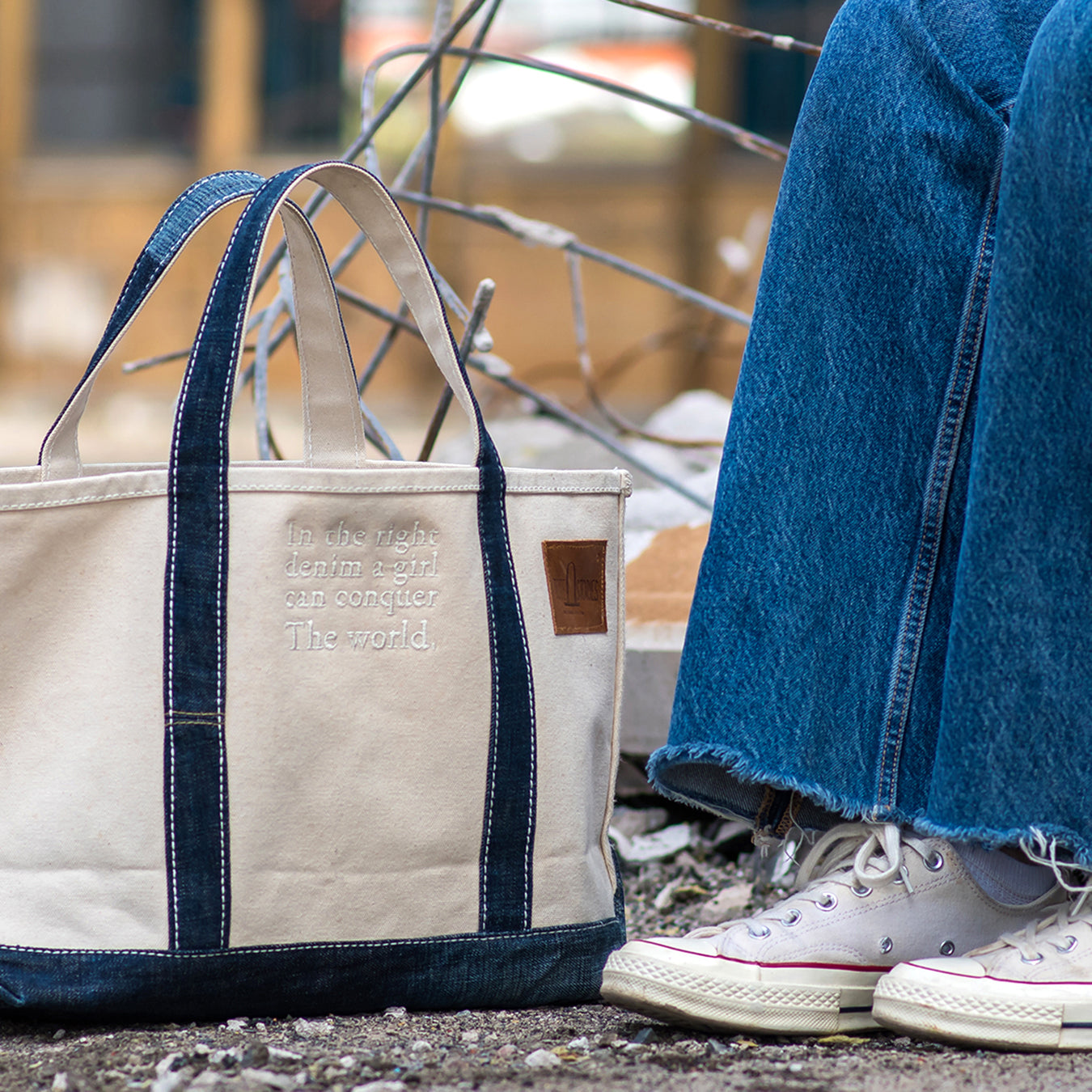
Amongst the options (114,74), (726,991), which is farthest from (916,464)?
(114,74)

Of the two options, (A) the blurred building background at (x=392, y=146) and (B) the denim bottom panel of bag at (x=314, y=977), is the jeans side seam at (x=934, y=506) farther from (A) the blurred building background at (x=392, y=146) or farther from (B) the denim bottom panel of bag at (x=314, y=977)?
(A) the blurred building background at (x=392, y=146)

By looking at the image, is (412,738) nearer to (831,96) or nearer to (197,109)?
(831,96)

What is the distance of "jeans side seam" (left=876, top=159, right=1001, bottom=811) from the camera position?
2.93 ft

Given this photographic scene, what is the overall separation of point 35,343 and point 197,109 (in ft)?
6.19

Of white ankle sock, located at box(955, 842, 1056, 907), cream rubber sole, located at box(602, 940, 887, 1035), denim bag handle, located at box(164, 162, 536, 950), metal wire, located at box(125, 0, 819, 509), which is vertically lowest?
cream rubber sole, located at box(602, 940, 887, 1035)

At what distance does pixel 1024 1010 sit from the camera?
81cm

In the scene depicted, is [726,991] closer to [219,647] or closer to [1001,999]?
[1001,999]

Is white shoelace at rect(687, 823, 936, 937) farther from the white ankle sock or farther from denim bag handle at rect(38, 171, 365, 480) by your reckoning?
denim bag handle at rect(38, 171, 365, 480)

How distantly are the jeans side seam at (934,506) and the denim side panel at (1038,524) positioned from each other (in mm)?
54

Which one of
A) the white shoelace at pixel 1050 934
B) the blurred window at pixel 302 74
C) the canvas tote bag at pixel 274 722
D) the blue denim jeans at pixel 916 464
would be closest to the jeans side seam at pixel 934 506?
the blue denim jeans at pixel 916 464

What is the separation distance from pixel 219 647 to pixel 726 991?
15.6 inches

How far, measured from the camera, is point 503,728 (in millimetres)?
933

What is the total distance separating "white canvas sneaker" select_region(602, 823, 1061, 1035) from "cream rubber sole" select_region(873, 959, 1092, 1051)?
0.06m

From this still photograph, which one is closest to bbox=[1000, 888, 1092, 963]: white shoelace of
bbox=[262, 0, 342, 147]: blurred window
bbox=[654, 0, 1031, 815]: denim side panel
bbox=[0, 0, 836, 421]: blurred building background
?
bbox=[654, 0, 1031, 815]: denim side panel
